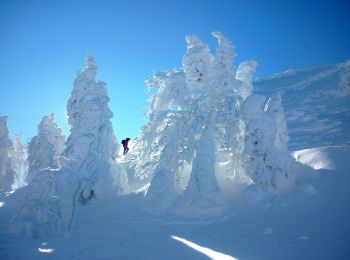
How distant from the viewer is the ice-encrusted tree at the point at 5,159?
4003cm

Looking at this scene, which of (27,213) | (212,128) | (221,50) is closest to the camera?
(27,213)

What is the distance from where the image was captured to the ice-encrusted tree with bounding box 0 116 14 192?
40031mm

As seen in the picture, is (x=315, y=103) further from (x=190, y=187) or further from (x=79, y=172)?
(x=79, y=172)

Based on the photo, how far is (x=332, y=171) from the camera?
23.5 meters

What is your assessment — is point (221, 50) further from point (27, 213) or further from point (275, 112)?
point (27, 213)

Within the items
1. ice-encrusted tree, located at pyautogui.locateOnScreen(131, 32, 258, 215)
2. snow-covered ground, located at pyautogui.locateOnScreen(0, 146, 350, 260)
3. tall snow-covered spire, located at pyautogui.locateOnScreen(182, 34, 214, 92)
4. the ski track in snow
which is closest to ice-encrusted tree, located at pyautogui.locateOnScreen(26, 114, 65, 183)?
snow-covered ground, located at pyautogui.locateOnScreen(0, 146, 350, 260)

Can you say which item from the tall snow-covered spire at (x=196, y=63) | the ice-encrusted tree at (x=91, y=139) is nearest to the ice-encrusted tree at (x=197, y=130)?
the tall snow-covered spire at (x=196, y=63)

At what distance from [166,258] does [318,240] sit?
738cm

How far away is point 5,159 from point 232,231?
1296 inches

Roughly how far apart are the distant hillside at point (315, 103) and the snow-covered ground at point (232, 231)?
67.1 feet

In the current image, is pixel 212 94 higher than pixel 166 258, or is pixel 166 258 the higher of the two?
pixel 212 94

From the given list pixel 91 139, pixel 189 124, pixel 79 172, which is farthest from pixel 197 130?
pixel 79 172

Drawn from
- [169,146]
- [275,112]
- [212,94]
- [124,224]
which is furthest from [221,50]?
[124,224]

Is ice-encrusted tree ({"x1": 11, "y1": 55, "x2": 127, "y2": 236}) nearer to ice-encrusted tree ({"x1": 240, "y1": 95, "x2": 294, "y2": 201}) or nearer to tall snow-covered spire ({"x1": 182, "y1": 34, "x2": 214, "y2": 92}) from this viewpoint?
tall snow-covered spire ({"x1": 182, "y1": 34, "x2": 214, "y2": 92})
